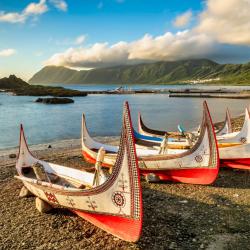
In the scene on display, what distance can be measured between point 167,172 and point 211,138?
121 inches

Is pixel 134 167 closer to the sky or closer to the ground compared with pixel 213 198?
closer to the sky

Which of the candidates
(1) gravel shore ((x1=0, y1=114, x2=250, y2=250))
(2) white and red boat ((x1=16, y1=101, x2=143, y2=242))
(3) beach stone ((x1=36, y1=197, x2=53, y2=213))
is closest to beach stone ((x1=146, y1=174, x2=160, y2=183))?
(1) gravel shore ((x1=0, y1=114, x2=250, y2=250))

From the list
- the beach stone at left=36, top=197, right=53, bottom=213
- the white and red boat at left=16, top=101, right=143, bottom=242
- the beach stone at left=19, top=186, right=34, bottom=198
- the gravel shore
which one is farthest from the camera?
the beach stone at left=19, top=186, right=34, bottom=198

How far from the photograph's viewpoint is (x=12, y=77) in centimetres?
17600

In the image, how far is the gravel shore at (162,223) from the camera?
978 cm

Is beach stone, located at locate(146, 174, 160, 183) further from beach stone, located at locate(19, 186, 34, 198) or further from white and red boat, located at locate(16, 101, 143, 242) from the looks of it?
beach stone, located at locate(19, 186, 34, 198)

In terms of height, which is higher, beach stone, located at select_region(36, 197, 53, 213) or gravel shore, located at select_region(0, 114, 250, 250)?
beach stone, located at select_region(36, 197, 53, 213)

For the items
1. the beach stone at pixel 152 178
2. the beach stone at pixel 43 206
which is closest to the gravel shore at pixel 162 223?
the beach stone at pixel 43 206

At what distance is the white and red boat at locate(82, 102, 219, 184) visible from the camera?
46.6 feet

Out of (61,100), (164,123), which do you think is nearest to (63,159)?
(164,123)

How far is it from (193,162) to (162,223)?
4.65 m

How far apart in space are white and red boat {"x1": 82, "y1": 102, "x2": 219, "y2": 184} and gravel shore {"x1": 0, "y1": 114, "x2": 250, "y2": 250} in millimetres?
516

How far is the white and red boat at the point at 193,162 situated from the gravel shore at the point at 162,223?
52cm

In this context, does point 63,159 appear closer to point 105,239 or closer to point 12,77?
point 105,239
